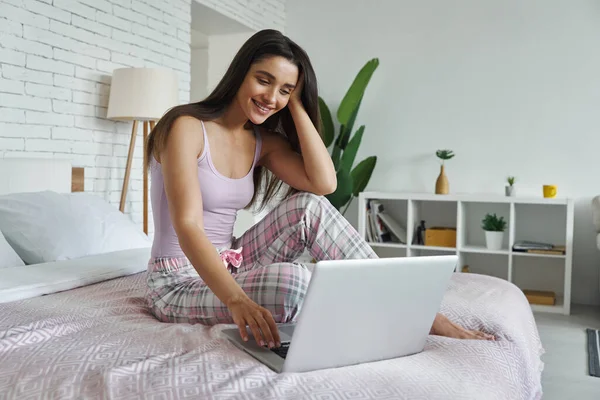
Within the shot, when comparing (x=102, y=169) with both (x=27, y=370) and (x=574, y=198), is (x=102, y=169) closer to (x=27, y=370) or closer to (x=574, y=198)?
(x=27, y=370)

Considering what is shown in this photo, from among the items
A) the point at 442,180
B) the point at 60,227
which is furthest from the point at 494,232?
the point at 60,227

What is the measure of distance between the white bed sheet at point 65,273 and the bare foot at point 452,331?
3.72 feet

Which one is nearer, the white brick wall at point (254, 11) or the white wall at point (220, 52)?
the white brick wall at point (254, 11)

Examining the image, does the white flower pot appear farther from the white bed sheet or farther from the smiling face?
the smiling face

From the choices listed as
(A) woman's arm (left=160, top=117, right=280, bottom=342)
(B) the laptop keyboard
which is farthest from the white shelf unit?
(B) the laptop keyboard

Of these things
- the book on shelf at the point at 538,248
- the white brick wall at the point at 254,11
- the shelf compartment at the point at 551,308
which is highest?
the white brick wall at the point at 254,11

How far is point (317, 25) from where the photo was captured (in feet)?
17.0

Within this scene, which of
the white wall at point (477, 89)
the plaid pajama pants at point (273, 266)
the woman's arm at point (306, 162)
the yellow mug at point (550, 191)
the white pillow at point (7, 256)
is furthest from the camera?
the white wall at point (477, 89)

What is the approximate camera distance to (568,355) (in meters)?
2.96

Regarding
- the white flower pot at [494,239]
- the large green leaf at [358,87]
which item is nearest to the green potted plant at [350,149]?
the large green leaf at [358,87]

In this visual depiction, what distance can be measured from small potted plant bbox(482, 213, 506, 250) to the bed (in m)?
2.40

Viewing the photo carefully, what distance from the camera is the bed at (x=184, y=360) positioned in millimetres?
1014

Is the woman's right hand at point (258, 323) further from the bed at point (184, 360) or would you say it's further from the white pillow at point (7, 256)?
the white pillow at point (7, 256)

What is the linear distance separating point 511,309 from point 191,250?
933 mm
